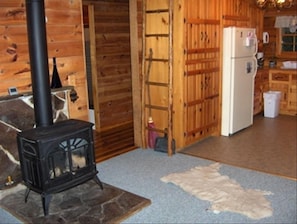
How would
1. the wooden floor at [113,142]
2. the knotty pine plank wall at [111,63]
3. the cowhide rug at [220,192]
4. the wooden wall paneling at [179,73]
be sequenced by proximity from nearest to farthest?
the cowhide rug at [220,192]
the wooden wall paneling at [179,73]
the wooden floor at [113,142]
the knotty pine plank wall at [111,63]

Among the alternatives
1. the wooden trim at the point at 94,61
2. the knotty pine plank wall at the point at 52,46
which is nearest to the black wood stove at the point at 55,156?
the knotty pine plank wall at the point at 52,46

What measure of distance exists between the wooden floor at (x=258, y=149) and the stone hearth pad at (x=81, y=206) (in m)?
1.51

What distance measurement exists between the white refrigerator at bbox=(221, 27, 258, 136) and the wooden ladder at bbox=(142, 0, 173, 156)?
1.10 meters

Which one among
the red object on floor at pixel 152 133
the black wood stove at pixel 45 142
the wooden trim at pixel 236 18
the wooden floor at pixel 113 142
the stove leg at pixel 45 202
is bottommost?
the wooden floor at pixel 113 142

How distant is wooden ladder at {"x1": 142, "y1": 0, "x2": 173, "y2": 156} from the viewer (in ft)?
14.3

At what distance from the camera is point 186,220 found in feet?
9.45

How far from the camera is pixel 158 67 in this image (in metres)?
4.57

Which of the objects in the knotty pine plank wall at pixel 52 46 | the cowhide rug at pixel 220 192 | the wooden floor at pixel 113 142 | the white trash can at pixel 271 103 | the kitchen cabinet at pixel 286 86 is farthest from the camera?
the kitchen cabinet at pixel 286 86

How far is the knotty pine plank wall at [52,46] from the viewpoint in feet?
10.8

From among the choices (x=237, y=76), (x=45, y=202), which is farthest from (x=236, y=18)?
(x=45, y=202)

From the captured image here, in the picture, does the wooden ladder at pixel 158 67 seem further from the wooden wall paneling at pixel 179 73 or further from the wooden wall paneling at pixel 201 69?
the wooden wall paneling at pixel 201 69

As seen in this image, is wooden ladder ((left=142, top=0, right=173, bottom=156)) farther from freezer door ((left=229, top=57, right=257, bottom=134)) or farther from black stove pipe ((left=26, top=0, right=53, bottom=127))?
black stove pipe ((left=26, top=0, right=53, bottom=127))

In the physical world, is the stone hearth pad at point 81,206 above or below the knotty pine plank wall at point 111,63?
below

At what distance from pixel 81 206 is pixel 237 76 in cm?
317
